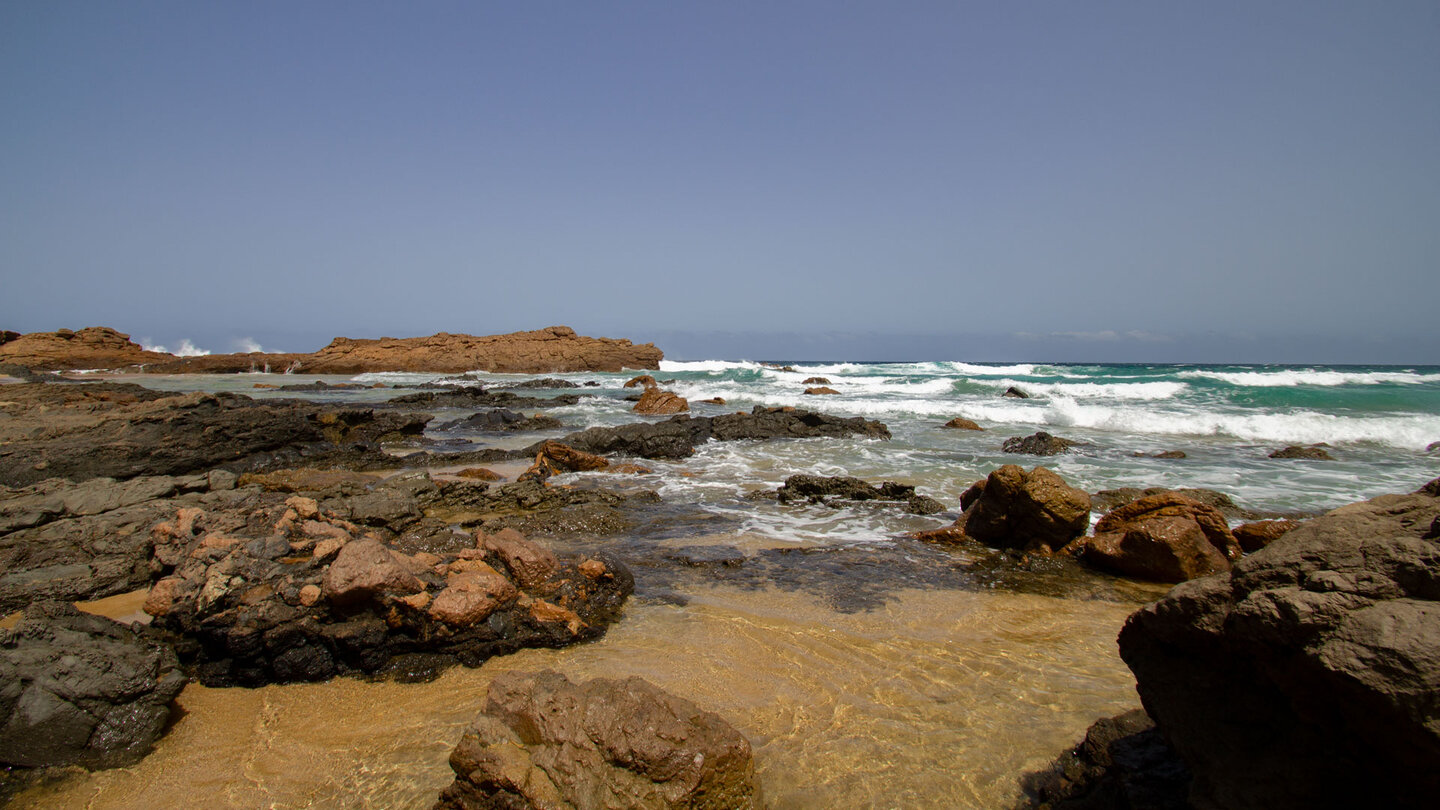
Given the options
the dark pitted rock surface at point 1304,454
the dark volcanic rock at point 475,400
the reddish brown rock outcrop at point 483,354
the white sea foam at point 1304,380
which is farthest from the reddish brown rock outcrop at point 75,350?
the white sea foam at point 1304,380

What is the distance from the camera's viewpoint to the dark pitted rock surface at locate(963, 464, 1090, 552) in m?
5.96

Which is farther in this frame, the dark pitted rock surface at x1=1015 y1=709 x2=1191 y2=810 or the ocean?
the ocean

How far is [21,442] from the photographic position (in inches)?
324

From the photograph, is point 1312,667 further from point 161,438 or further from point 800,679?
point 161,438

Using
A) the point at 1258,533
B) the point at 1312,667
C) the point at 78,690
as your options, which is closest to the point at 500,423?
the point at 78,690

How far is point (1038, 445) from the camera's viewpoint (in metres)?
12.2

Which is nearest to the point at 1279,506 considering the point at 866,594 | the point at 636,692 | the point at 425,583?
the point at 866,594

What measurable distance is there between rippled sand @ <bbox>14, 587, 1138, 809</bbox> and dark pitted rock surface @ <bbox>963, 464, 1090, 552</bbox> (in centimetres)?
150

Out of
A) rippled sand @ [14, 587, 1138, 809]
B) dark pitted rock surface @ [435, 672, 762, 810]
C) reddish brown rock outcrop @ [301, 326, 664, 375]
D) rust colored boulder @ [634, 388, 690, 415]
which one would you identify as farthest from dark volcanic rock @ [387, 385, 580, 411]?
reddish brown rock outcrop @ [301, 326, 664, 375]

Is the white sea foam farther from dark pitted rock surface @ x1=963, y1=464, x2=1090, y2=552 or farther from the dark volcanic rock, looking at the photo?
the dark volcanic rock

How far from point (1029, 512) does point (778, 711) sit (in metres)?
3.89

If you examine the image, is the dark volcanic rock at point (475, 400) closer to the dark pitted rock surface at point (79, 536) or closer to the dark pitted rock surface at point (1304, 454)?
the dark pitted rock surface at point (79, 536)

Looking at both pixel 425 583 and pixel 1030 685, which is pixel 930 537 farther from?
pixel 425 583

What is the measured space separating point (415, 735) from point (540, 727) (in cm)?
100
